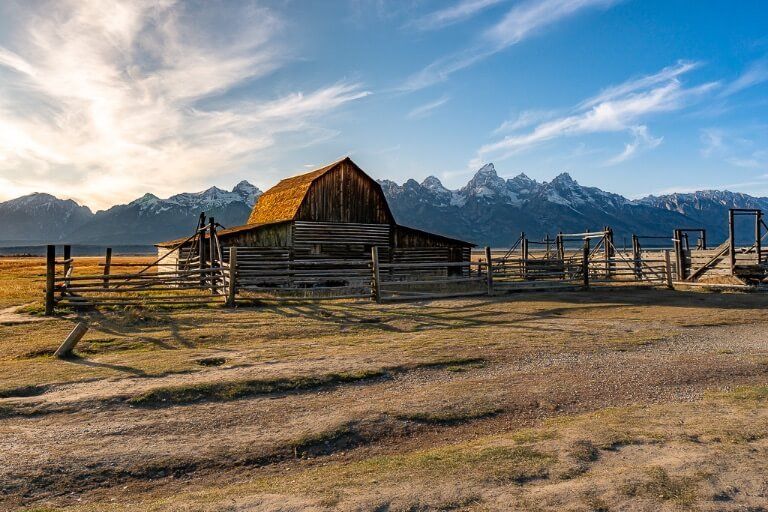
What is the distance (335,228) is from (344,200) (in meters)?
1.91

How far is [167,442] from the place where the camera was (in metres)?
5.83

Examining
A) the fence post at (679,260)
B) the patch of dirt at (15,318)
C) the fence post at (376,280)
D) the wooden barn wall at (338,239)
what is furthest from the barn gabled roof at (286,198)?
the fence post at (679,260)

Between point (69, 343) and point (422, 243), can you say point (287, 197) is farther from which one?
point (69, 343)

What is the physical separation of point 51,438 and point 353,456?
366cm

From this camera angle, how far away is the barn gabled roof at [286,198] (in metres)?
27.7

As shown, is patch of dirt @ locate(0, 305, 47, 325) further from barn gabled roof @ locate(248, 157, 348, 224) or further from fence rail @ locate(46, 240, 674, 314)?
barn gabled roof @ locate(248, 157, 348, 224)

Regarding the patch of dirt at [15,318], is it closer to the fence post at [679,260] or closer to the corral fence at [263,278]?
the corral fence at [263,278]

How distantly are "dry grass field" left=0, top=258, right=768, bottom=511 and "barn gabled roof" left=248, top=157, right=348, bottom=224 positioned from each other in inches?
624

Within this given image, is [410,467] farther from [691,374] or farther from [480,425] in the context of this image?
[691,374]

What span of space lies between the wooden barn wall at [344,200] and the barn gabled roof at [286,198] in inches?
13.5

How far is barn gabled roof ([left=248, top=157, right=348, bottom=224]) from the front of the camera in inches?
1089

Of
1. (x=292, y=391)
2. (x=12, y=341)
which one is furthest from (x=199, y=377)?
(x=12, y=341)

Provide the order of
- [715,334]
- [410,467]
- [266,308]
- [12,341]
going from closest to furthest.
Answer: [410,467]
[12,341]
[715,334]
[266,308]

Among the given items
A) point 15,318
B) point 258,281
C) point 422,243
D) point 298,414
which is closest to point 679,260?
point 422,243
